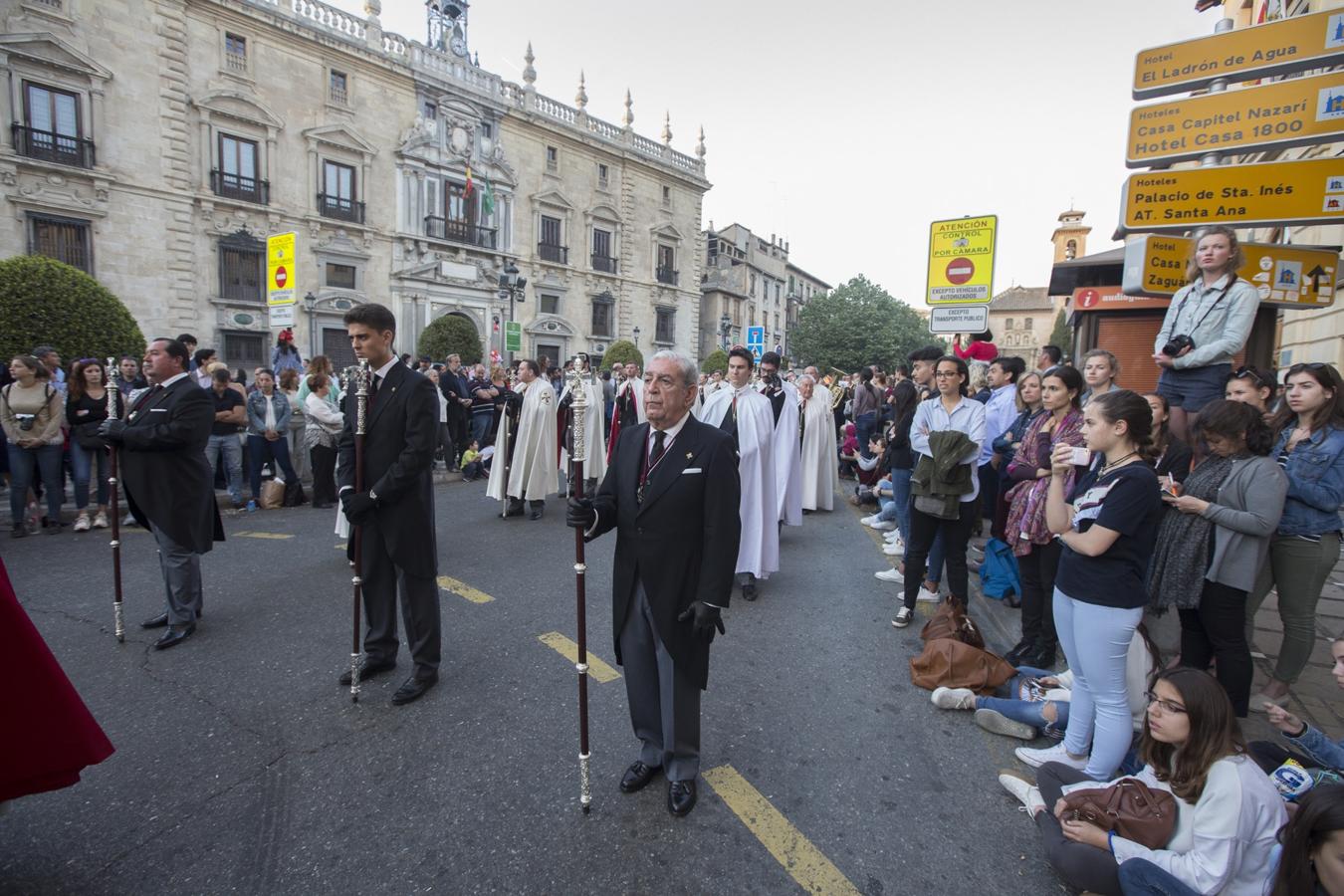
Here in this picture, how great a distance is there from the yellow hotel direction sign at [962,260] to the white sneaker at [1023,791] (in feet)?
19.9

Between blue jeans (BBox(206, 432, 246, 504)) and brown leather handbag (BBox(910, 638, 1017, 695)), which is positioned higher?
blue jeans (BBox(206, 432, 246, 504))

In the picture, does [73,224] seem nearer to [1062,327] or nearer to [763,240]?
[763,240]

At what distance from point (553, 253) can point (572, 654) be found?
31719mm

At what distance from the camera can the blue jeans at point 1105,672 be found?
9.15 ft

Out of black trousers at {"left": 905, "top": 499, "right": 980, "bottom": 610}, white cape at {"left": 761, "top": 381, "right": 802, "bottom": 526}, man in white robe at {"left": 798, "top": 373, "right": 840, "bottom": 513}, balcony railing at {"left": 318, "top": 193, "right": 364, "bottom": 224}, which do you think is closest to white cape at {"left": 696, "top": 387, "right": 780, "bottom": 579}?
white cape at {"left": 761, "top": 381, "right": 802, "bottom": 526}

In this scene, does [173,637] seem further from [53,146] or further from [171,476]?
[53,146]

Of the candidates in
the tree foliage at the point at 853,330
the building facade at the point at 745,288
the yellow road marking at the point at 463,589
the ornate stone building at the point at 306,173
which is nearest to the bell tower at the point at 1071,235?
the tree foliage at the point at 853,330

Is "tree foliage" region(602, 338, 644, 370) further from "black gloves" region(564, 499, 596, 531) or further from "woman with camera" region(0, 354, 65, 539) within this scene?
"black gloves" region(564, 499, 596, 531)

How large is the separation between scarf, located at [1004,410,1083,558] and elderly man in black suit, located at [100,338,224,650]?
5.44m

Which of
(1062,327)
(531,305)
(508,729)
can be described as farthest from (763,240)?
(508,729)

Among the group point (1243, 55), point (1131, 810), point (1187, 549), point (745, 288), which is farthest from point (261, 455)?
point (745, 288)

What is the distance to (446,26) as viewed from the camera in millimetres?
29703

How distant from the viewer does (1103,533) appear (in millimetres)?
2746

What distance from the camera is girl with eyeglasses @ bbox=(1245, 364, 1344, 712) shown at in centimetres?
336
